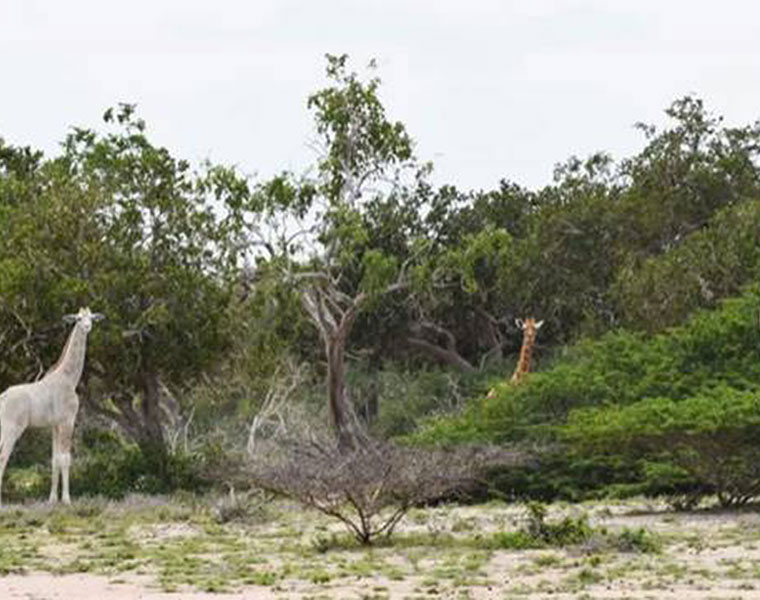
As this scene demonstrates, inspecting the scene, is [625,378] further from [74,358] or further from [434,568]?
[434,568]

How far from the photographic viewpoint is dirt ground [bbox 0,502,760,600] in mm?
15047

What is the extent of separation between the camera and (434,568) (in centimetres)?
1697

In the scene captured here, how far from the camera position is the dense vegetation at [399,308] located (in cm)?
2662

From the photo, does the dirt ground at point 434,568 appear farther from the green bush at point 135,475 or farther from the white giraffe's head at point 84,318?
the green bush at point 135,475

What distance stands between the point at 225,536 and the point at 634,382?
8.11 m

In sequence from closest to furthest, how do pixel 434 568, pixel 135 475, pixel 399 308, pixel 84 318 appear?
pixel 434 568, pixel 84 318, pixel 135 475, pixel 399 308

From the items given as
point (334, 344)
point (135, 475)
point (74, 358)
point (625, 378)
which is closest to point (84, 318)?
point (74, 358)

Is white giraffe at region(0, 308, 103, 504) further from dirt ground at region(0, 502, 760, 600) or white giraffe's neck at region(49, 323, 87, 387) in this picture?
dirt ground at region(0, 502, 760, 600)

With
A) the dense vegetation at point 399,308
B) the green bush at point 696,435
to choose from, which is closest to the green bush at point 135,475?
the dense vegetation at point 399,308

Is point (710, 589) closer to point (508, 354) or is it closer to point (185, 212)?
point (185, 212)

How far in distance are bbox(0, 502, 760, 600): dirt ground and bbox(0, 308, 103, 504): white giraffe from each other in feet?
15.8

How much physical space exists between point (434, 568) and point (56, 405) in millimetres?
11905

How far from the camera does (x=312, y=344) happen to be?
48031 millimetres

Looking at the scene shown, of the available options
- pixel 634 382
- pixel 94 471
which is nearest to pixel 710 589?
pixel 634 382
